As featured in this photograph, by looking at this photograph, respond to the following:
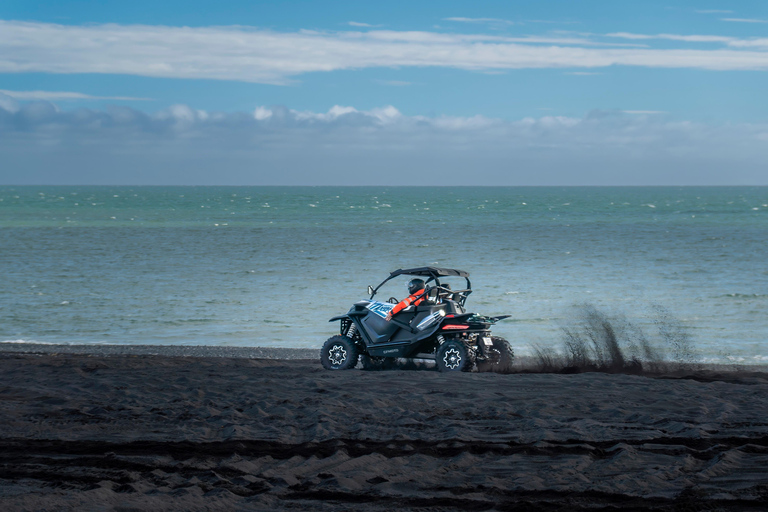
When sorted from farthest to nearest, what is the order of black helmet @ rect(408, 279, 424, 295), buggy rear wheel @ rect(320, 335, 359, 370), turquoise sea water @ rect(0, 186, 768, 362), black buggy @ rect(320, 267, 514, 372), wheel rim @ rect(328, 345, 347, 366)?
1. turquoise sea water @ rect(0, 186, 768, 362)
2. wheel rim @ rect(328, 345, 347, 366)
3. buggy rear wheel @ rect(320, 335, 359, 370)
4. black helmet @ rect(408, 279, 424, 295)
5. black buggy @ rect(320, 267, 514, 372)

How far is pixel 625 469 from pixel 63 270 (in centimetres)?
2842

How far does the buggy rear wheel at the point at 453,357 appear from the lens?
1128 centimetres

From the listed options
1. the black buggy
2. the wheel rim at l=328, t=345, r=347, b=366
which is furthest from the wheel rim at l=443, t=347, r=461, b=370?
the wheel rim at l=328, t=345, r=347, b=366

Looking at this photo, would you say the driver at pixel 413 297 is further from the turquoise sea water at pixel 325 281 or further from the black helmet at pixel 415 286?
the turquoise sea water at pixel 325 281

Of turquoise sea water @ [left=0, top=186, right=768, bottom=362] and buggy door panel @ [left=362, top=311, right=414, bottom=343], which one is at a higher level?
buggy door panel @ [left=362, top=311, right=414, bottom=343]

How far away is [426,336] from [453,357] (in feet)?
1.60

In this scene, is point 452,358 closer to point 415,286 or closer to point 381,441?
point 415,286

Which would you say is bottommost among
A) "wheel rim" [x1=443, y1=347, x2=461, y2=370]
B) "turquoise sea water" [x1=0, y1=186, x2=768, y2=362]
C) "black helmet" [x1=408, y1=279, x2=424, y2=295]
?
"turquoise sea water" [x1=0, y1=186, x2=768, y2=362]

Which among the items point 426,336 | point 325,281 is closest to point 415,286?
point 426,336

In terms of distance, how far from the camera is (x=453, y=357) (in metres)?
11.4

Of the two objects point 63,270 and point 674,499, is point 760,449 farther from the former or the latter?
point 63,270

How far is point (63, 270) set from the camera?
30953 mm

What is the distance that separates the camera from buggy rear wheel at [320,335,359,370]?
40.0ft

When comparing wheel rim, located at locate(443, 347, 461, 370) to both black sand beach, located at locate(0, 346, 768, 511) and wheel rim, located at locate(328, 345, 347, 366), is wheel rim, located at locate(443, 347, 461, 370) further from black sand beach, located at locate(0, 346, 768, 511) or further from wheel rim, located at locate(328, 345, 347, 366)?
wheel rim, located at locate(328, 345, 347, 366)
